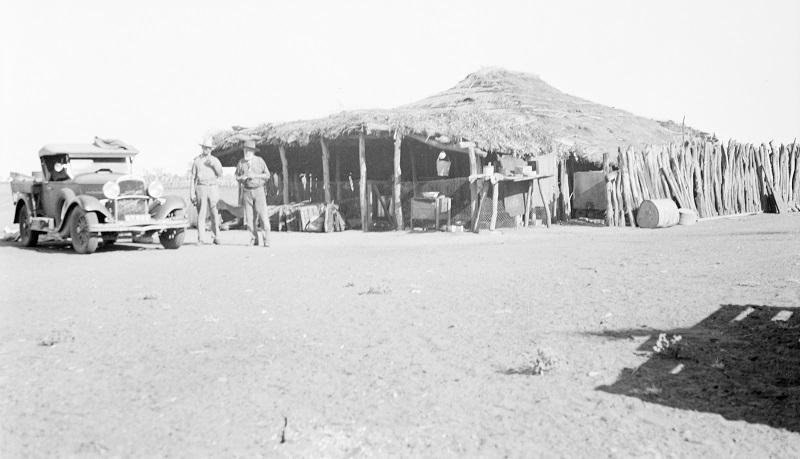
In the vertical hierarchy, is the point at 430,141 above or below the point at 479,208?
above

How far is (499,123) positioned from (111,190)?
9497mm

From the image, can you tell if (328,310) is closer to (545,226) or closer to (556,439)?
(556,439)

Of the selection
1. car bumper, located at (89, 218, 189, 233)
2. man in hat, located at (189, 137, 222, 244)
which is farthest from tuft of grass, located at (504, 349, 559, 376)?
man in hat, located at (189, 137, 222, 244)

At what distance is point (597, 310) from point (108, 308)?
4.47 metres

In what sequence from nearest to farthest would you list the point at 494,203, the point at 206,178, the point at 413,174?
1. the point at 206,178
2. the point at 494,203
3. the point at 413,174

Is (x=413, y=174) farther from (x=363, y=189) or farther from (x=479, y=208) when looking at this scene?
(x=479, y=208)

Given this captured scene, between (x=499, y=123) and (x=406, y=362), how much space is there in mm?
13485

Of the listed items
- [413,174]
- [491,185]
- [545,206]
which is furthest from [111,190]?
[545,206]

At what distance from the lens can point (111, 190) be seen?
1148 centimetres

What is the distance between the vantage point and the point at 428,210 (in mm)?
16594

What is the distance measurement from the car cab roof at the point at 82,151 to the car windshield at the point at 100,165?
0.13 m

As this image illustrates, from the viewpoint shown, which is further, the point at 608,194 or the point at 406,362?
the point at 608,194

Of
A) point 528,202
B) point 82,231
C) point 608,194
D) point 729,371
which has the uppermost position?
point 608,194

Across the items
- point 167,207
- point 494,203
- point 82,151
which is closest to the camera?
point 167,207
